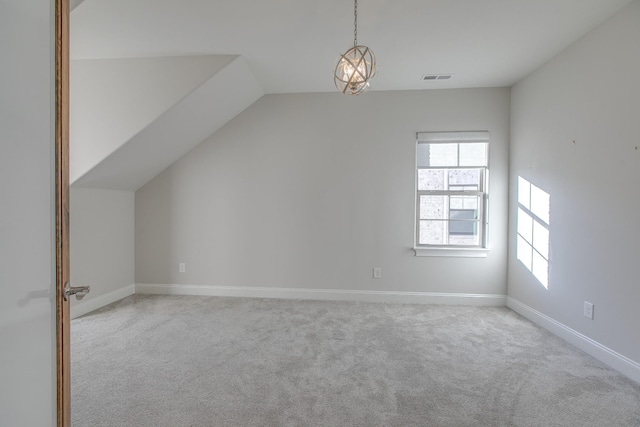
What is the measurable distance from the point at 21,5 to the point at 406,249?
3.56 meters

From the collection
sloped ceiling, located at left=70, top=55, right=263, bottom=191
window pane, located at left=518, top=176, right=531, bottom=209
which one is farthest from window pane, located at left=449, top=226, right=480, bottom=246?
sloped ceiling, located at left=70, top=55, right=263, bottom=191

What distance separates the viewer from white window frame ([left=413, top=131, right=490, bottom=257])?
3.51 m

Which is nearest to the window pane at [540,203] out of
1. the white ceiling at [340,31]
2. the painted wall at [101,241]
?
the white ceiling at [340,31]

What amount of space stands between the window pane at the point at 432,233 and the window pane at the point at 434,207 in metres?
0.09

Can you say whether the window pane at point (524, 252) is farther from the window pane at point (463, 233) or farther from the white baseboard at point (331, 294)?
the white baseboard at point (331, 294)

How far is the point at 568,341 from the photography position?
2.61 meters

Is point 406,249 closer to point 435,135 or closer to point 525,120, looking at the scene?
point 435,135

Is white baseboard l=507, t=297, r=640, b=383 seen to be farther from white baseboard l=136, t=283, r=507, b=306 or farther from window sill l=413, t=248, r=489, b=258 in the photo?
window sill l=413, t=248, r=489, b=258

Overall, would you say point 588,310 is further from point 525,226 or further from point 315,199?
point 315,199

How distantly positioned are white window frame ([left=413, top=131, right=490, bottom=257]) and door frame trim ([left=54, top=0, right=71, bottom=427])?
333 cm

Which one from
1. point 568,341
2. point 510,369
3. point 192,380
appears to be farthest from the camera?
point 568,341

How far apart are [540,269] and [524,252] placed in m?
0.28

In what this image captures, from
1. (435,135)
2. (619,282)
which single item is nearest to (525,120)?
(435,135)

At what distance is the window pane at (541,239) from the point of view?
288 cm
